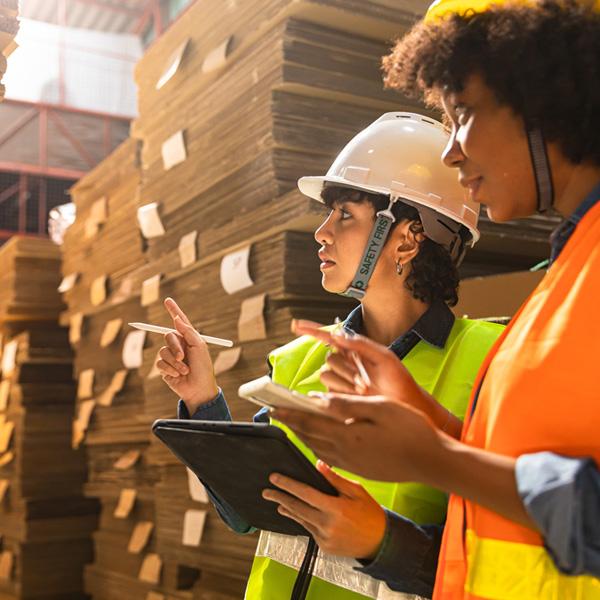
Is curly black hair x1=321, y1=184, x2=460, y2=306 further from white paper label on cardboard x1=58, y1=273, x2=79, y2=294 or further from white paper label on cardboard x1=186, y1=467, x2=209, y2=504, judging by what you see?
white paper label on cardboard x1=58, y1=273, x2=79, y2=294

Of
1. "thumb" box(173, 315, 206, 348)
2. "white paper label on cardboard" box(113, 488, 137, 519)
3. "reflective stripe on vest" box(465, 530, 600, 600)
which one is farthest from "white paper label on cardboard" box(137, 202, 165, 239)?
"reflective stripe on vest" box(465, 530, 600, 600)

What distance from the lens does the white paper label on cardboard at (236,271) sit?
10.2ft

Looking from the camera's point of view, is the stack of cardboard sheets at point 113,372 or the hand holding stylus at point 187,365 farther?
the stack of cardboard sheets at point 113,372

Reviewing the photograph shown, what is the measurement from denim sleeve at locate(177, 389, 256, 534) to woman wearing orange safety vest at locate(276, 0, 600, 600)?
746 mm

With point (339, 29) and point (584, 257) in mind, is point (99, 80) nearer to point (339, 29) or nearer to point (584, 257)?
point (339, 29)

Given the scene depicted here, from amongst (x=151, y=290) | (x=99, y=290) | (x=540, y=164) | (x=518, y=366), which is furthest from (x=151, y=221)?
(x=518, y=366)

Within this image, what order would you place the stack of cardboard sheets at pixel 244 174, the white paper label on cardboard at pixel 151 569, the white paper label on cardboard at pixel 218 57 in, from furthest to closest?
the white paper label on cardboard at pixel 151 569, the white paper label on cardboard at pixel 218 57, the stack of cardboard sheets at pixel 244 174

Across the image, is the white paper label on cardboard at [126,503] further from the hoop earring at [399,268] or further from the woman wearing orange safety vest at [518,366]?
the woman wearing orange safety vest at [518,366]

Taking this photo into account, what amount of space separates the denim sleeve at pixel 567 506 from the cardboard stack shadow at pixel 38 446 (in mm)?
5214

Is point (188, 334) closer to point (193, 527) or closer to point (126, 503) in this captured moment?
point (193, 527)

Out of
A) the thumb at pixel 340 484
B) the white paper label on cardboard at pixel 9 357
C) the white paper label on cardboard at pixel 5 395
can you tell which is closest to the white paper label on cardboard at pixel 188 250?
the thumb at pixel 340 484

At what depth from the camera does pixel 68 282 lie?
5.63m

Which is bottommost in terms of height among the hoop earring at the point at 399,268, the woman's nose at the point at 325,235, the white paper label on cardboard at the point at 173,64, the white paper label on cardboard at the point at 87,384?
the white paper label on cardboard at the point at 87,384

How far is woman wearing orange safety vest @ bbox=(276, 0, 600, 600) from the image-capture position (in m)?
1.03
